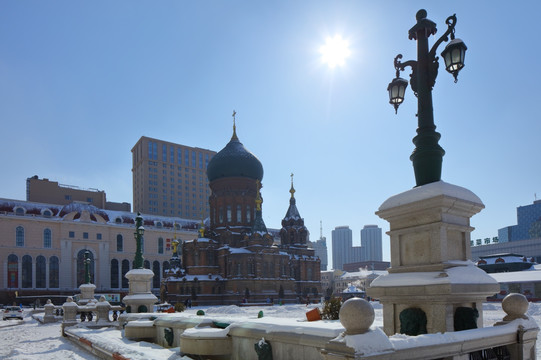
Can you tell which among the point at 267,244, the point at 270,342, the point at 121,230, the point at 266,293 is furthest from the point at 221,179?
the point at 270,342

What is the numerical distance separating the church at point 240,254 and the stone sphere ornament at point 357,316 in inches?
1967

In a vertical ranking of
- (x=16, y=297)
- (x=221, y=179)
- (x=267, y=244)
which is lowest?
(x=16, y=297)

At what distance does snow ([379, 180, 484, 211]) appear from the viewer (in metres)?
6.18

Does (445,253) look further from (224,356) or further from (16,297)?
(16,297)

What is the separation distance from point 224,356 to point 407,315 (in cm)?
390

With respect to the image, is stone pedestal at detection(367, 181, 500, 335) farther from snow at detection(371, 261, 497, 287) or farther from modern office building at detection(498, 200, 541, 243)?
modern office building at detection(498, 200, 541, 243)

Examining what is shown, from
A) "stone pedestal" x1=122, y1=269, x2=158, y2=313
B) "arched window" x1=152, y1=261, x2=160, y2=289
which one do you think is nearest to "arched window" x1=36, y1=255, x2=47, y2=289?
"arched window" x1=152, y1=261, x2=160, y2=289

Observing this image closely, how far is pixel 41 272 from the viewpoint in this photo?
2547 inches

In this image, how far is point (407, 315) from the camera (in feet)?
20.3

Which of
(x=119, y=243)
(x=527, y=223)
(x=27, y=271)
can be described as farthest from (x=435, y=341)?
(x=527, y=223)

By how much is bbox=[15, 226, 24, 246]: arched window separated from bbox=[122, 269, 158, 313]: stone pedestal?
5514 cm

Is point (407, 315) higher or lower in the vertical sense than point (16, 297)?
higher

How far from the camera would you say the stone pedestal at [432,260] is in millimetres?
5914

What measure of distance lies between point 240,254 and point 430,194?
5072 cm
